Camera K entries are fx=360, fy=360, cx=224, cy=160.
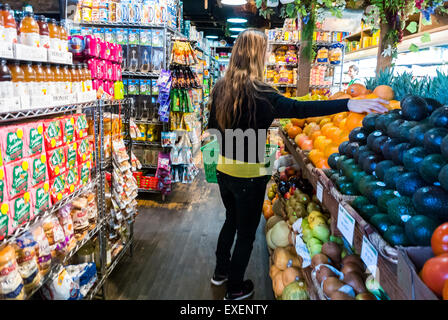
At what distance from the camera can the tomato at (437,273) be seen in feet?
2.54

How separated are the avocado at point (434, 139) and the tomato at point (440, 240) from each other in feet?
1.14

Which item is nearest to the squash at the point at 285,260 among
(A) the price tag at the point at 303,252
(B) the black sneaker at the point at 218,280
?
(A) the price tag at the point at 303,252

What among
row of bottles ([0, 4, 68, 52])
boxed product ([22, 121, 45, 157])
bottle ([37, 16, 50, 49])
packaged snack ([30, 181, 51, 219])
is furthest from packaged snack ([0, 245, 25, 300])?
bottle ([37, 16, 50, 49])

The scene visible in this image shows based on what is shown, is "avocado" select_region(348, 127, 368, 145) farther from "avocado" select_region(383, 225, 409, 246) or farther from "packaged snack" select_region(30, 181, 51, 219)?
"packaged snack" select_region(30, 181, 51, 219)

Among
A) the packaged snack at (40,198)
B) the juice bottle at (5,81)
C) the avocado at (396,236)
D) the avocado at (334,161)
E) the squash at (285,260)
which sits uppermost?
the juice bottle at (5,81)

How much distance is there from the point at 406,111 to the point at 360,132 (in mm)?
356

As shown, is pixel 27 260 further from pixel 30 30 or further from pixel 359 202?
pixel 359 202

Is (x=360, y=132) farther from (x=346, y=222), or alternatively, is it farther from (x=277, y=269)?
(x=277, y=269)

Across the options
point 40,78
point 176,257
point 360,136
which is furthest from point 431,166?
point 176,257

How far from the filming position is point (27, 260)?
170 centimetres

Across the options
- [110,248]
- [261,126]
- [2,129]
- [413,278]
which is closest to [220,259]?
[110,248]

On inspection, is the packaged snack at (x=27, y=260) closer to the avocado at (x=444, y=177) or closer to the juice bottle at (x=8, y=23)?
the juice bottle at (x=8, y=23)

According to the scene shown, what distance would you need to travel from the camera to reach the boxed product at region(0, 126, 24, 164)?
152 centimetres

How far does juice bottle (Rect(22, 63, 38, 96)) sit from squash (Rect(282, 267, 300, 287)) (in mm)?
1778
